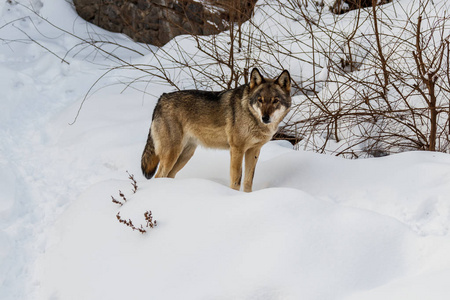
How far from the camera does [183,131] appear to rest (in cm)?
558

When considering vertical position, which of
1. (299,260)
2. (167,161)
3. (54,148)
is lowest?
(54,148)

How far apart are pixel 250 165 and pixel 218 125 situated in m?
0.56

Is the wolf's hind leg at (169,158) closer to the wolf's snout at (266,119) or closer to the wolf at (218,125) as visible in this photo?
the wolf at (218,125)

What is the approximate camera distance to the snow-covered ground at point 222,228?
128 inches

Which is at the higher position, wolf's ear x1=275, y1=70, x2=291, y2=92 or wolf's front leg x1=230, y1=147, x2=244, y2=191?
wolf's ear x1=275, y1=70, x2=291, y2=92

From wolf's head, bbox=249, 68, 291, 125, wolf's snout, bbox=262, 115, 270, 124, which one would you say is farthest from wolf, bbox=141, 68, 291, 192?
wolf's snout, bbox=262, 115, 270, 124

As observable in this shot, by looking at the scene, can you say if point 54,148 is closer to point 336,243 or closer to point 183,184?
point 183,184

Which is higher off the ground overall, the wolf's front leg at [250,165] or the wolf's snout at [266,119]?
the wolf's snout at [266,119]

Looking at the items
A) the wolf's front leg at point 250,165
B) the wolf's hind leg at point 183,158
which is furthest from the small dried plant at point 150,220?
the wolf's hind leg at point 183,158

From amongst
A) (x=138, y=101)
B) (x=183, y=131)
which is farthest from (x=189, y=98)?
(x=138, y=101)

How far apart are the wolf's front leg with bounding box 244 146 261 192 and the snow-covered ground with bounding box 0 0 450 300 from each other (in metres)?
0.16

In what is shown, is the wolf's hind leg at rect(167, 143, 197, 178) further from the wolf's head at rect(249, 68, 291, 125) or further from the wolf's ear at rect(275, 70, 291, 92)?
the wolf's ear at rect(275, 70, 291, 92)

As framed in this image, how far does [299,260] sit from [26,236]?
8.50ft

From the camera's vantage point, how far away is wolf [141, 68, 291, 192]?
5316mm
